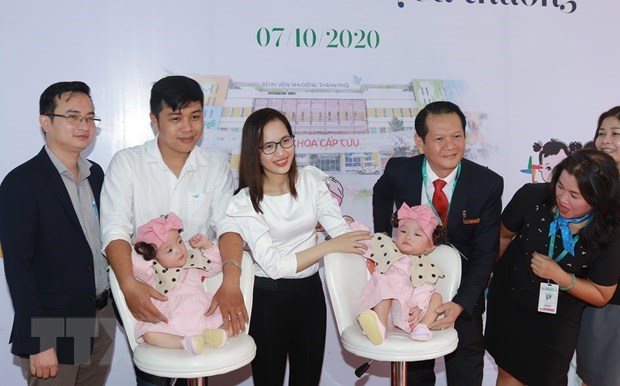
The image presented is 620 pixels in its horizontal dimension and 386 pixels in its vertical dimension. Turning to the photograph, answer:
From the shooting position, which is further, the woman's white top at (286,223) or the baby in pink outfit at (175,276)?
the woman's white top at (286,223)

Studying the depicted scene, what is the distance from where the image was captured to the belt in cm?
257

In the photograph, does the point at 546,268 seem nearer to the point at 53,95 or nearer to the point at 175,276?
the point at 175,276

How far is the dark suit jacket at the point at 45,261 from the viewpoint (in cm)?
227

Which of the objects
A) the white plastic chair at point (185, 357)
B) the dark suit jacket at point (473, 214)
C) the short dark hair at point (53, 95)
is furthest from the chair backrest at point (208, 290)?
the dark suit jacket at point (473, 214)

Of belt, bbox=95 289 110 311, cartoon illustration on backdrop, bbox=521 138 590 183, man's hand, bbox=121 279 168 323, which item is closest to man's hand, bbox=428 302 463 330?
man's hand, bbox=121 279 168 323

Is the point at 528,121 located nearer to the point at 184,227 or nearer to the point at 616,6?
the point at 616,6

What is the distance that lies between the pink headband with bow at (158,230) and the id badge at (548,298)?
5.29 feet

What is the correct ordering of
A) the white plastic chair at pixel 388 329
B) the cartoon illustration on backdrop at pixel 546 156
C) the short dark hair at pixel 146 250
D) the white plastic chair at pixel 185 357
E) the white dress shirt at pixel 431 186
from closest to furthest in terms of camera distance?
the white plastic chair at pixel 185 357, the white plastic chair at pixel 388 329, the short dark hair at pixel 146 250, the white dress shirt at pixel 431 186, the cartoon illustration on backdrop at pixel 546 156

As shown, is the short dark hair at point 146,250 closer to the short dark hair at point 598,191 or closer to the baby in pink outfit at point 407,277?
the baby in pink outfit at point 407,277

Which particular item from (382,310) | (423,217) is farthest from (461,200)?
(382,310)

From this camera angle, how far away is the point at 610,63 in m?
3.98

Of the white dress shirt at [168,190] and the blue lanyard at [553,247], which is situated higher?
the white dress shirt at [168,190]

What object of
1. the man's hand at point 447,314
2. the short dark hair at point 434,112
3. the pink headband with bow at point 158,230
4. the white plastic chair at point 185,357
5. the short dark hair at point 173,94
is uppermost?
the short dark hair at point 173,94

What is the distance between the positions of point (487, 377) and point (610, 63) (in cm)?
230
